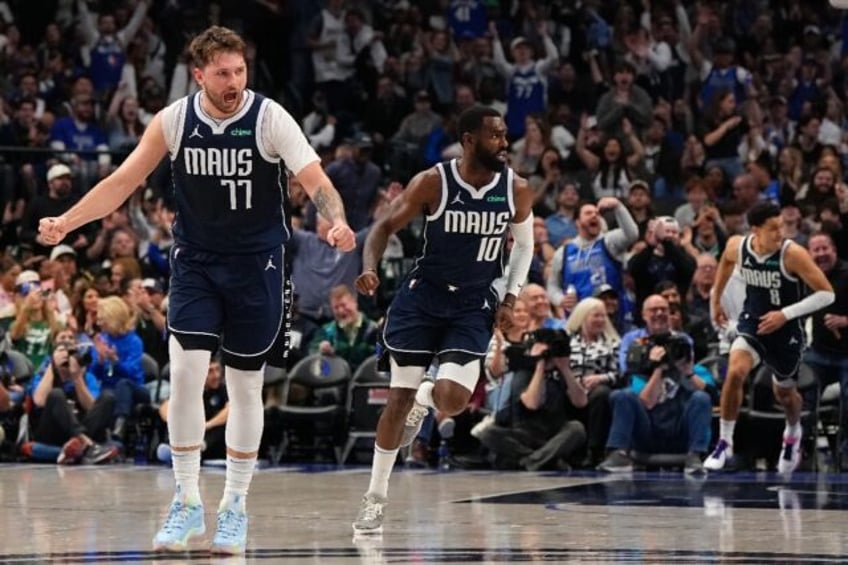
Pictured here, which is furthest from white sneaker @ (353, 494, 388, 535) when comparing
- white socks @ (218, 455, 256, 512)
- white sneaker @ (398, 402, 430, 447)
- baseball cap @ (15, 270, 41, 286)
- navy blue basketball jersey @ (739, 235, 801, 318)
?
baseball cap @ (15, 270, 41, 286)

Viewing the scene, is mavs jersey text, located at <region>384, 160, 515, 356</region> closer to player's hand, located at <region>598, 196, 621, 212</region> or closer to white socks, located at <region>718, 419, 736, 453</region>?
white socks, located at <region>718, 419, 736, 453</region>

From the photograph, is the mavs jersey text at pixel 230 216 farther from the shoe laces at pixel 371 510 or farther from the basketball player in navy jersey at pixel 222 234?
the shoe laces at pixel 371 510

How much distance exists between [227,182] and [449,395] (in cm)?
197

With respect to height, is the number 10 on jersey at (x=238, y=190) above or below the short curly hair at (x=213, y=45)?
below

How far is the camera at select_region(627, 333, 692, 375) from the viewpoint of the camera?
50.9ft

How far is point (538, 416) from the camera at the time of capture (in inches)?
619

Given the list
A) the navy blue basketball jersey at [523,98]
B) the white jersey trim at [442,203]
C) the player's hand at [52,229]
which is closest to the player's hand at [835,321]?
the white jersey trim at [442,203]

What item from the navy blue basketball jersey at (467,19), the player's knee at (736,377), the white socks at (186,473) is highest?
the navy blue basketball jersey at (467,19)

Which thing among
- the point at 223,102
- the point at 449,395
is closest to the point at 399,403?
the point at 449,395

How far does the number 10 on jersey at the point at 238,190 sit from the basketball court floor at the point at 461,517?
1.69 metres

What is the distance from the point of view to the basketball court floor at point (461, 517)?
940 centimetres

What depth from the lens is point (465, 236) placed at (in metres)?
10.7

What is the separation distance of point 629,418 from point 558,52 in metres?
8.99

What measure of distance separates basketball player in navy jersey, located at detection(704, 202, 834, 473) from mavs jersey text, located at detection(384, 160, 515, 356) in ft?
16.4
